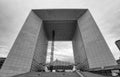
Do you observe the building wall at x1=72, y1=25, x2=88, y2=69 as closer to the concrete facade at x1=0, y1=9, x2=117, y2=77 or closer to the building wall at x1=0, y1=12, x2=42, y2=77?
the concrete facade at x1=0, y1=9, x2=117, y2=77

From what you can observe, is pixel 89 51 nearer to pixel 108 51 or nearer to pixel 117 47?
pixel 108 51

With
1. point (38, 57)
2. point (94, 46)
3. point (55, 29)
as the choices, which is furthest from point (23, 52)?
point (55, 29)

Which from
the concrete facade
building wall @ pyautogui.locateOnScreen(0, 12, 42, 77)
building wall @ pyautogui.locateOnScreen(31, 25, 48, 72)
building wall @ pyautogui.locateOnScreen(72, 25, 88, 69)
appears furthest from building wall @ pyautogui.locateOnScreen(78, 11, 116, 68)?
building wall @ pyautogui.locateOnScreen(0, 12, 42, 77)

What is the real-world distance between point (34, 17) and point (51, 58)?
47.1 ft

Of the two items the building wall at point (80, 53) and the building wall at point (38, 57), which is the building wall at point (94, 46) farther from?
the building wall at point (38, 57)

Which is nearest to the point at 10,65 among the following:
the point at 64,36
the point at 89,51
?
the point at 89,51

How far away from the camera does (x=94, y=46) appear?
16.7 m

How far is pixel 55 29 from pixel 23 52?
14.3m

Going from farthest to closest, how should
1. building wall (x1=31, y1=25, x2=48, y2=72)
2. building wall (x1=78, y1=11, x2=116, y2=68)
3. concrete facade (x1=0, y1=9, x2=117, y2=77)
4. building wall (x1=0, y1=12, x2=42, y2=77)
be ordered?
building wall (x1=31, y1=25, x2=48, y2=72), building wall (x1=78, y1=11, x2=116, y2=68), concrete facade (x1=0, y1=9, x2=117, y2=77), building wall (x1=0, y1=12, x2=42, y2=77)

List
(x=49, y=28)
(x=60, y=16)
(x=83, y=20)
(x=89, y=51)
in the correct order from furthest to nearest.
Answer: (x=49, y=28) → (x=60, y=16) → (x=83, y=20) → (x=89, y=51)

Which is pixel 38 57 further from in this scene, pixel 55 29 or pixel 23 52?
pixel 55 29

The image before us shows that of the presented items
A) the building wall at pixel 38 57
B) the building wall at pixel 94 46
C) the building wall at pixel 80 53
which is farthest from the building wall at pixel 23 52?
the building wall at pixel 94 46

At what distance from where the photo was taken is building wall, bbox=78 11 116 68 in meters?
14.8

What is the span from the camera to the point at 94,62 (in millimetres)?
15305
